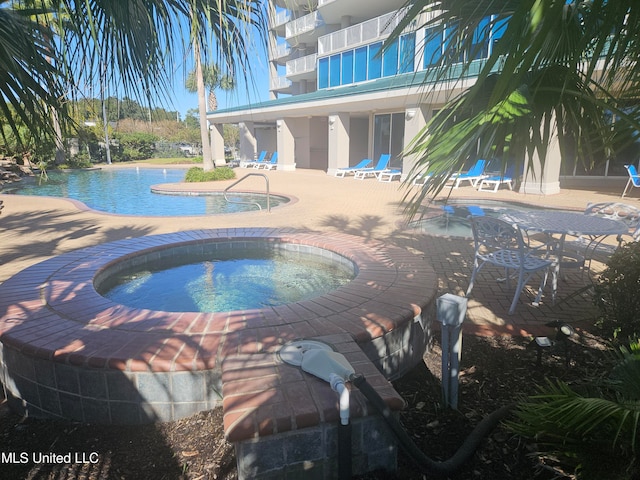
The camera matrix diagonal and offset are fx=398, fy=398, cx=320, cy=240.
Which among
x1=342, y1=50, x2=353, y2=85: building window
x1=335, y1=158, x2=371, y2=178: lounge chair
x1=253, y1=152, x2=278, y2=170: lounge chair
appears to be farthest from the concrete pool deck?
x1=342, y1=50, x2=353, y2=85: building window

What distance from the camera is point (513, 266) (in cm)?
435

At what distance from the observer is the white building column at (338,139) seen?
20750 mm

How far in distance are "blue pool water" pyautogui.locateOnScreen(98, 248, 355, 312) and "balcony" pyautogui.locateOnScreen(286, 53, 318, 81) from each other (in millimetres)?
28997

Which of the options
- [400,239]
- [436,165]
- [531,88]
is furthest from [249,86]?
[400,239]

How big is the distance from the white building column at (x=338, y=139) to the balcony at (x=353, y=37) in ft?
16.4

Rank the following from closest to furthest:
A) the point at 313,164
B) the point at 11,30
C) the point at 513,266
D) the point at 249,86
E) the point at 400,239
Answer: the point at 11,30
the point at 249,86
the point at 513,266
the point at 400,239
the point at 313,164

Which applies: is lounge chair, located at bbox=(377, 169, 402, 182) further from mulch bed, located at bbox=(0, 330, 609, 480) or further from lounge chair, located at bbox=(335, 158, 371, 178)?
mulch bed, located at bbox=(0, 330, 609, 480)

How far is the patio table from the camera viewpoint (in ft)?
14.1

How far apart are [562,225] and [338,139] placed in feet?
56.2

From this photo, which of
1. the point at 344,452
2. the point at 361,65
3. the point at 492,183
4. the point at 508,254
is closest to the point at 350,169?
the point at 492,183

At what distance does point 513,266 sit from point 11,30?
14.9 ft

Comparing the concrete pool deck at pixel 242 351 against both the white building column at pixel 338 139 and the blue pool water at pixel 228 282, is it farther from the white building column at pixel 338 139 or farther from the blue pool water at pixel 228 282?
the white building column at pixel 338 139

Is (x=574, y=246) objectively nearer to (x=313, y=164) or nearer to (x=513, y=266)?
(x=513, y=266)

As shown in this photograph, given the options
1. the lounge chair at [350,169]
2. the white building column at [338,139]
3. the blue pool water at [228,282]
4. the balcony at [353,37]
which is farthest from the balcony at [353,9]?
the blue pool water at [228,282]
